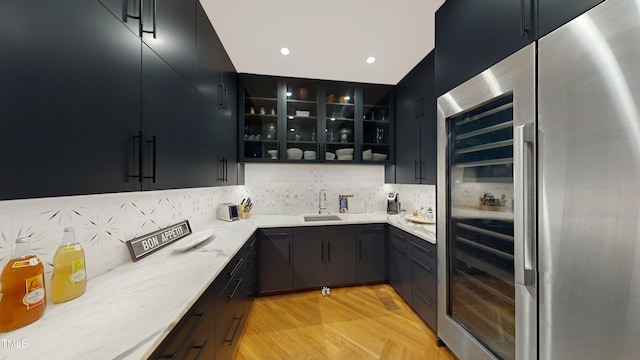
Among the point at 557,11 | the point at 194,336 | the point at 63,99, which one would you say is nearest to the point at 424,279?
the point at 194,336

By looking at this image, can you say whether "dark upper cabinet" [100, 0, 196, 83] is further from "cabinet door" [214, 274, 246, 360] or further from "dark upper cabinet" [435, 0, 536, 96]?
"dark upper cabinet" [435, 0, 536, 96]

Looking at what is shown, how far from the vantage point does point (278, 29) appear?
1.85 m

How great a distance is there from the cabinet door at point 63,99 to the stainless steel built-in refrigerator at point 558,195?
1695 millimetres

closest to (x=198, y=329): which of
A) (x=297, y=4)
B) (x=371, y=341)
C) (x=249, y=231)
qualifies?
(x=249, y=231)

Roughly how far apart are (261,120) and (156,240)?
73.6 inches

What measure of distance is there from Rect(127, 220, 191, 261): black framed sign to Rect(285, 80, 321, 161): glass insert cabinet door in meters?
1.44

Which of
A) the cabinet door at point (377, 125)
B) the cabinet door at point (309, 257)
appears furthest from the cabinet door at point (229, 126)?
the cabinet door at point (377, 125)

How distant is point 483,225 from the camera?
1.27 metres

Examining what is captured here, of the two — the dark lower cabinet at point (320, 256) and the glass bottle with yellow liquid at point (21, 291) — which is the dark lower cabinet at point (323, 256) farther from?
the glass bottle with yellow liquid at point (21, 291)

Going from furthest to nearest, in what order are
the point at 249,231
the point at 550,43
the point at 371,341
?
the point at 249,231 → the point at 371,341 → the point at 550,43

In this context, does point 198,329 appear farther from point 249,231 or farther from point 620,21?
point 620,21

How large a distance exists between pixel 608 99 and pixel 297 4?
1.74 meters

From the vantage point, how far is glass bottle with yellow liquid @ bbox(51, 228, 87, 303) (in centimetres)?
85

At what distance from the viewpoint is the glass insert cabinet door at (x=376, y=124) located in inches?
119
